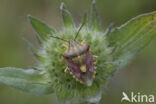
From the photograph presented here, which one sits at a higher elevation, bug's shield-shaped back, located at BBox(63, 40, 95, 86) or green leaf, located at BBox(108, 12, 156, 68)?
green leaf, located at BBox(108, 12, 156, 68)

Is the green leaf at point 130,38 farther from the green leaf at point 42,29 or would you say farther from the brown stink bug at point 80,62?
the green leaf at point 42,29

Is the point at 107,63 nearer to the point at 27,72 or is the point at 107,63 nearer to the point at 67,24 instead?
the point at 67,24

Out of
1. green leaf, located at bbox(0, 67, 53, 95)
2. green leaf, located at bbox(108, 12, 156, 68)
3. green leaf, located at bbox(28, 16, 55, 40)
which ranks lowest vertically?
green leaf, located at bbox(0, 67, 53, 95)

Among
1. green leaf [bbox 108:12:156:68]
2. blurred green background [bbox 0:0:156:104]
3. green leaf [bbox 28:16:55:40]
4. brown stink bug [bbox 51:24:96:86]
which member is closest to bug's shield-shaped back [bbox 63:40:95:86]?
brown stink bug [bbox 51:24:96:86]

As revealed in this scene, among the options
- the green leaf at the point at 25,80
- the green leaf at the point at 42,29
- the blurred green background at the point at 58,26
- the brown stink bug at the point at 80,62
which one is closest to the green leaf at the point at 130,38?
the brown stink bug at the point at 80,62

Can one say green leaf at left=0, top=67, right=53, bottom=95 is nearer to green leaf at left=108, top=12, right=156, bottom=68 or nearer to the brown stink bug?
the brown stink bug

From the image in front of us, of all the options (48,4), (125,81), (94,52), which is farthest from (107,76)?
(48,4)
